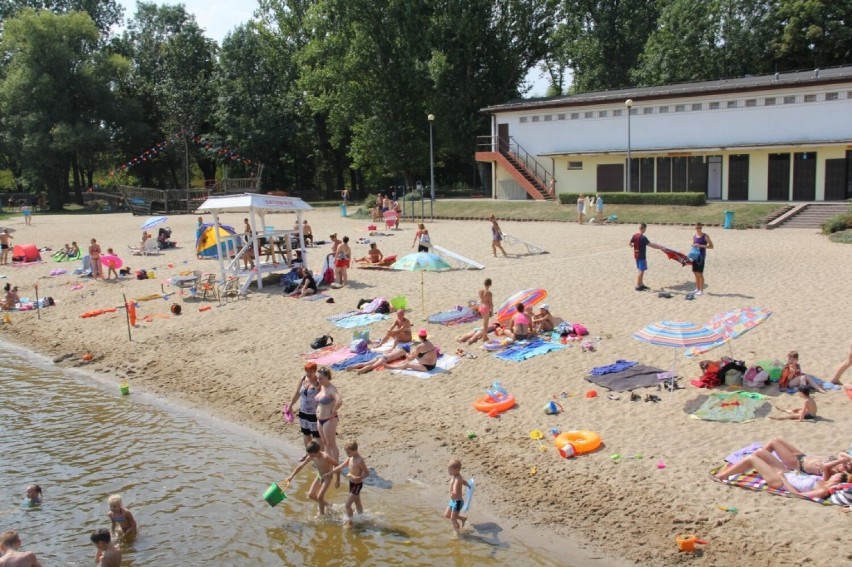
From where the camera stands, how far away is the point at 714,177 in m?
36.9

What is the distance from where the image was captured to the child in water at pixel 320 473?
943 cm

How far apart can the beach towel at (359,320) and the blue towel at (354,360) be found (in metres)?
2.03

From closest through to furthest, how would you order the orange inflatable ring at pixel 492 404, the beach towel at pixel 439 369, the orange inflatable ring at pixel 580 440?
the orange inflatable ring at pixel 580 440
the orange inflatable ring at pixel 492 404
the beach towel at pixel 439 369

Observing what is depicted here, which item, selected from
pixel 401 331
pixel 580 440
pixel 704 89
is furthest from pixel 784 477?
pixel 704 89

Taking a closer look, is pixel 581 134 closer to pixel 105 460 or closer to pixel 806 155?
pixel 806 155

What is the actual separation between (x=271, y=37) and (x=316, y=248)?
34.4m

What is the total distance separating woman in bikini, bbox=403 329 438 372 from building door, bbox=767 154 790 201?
89.3 feet

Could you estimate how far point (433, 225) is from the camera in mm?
34656

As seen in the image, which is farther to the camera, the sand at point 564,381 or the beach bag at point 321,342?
the beach bag at point 321,342

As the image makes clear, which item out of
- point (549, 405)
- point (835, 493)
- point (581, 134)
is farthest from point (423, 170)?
point (835, 493)

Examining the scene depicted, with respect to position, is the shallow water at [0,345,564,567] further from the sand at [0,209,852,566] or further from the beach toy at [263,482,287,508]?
the sand at [0,209,852,566]

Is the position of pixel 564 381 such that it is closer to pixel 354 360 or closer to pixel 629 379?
pixel 629 379

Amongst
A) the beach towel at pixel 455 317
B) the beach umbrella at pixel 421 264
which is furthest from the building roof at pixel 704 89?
the beach towel at pixel 455 317

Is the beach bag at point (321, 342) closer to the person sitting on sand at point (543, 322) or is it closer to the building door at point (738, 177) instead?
the person sitting on sand at point (543, 322)
